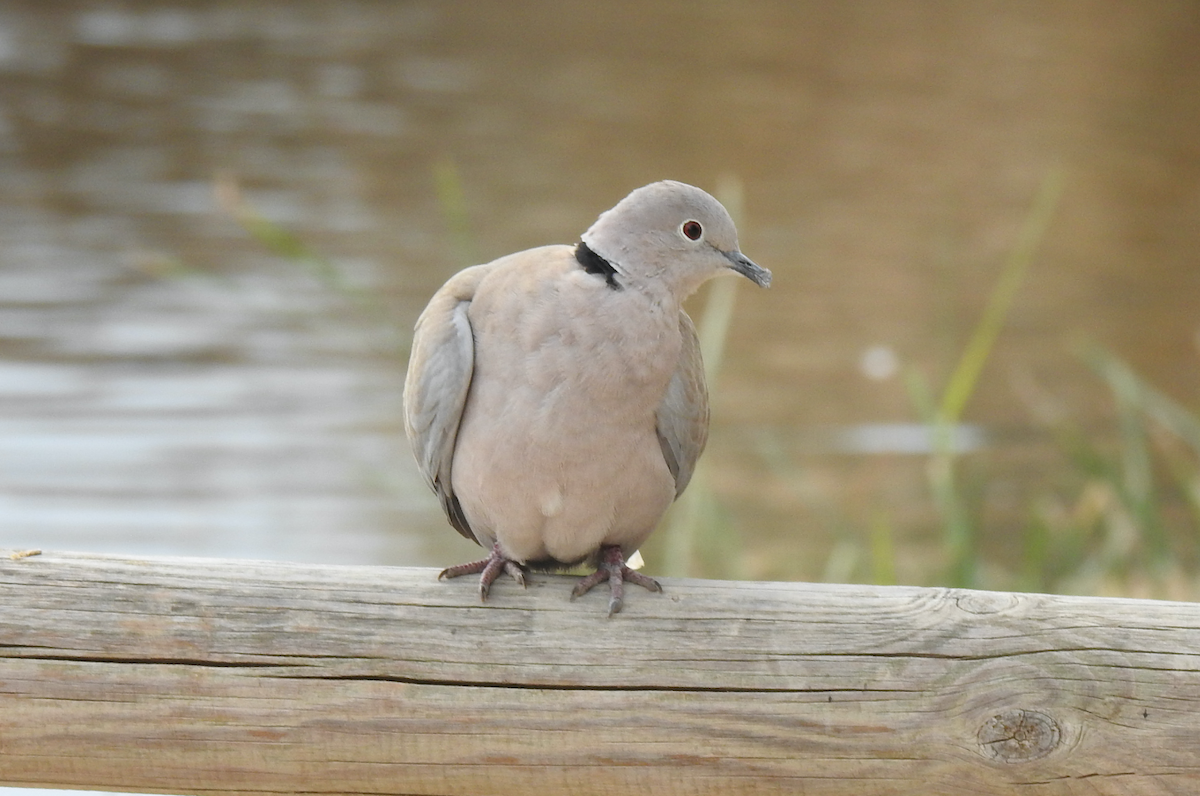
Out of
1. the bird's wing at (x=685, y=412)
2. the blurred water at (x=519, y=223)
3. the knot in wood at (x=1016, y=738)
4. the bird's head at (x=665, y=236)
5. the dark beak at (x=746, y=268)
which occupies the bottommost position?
the blurred water at (x=519, y=223)

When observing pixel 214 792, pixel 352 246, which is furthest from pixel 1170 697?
pixel 352 246

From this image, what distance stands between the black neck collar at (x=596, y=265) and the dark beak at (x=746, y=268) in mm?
177

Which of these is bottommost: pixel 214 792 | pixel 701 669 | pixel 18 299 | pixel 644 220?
pixel 18 299

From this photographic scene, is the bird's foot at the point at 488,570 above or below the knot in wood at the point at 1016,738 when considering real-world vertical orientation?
above

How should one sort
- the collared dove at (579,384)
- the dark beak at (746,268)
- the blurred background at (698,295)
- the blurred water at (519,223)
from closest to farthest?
1. the collared dove at (579,384)
2. the dark beak at (746,268)
3. the blurred background at (698,295)
4. the blurred water at (519,223)

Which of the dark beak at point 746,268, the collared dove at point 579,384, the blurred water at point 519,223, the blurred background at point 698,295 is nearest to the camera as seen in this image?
the collared dove at point 579,384

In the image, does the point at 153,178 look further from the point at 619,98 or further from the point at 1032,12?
the point at 1032,12

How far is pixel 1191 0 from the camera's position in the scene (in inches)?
564

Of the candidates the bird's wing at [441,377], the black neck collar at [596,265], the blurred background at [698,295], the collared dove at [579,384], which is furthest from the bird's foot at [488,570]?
the blurred background at [698,295]

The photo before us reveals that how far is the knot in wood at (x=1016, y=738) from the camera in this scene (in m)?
1.46

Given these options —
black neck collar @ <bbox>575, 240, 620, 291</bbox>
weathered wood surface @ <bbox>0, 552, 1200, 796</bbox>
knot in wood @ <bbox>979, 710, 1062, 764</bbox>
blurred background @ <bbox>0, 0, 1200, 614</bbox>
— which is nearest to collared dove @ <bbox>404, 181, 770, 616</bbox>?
black neck collar @ <bbox>575, 240, 620, 291</bbox>

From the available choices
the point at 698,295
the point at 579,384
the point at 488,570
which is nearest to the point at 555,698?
the point at 488,570

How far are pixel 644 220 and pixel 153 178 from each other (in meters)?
7.59

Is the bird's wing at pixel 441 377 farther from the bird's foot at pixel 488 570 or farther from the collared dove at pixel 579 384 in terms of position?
the bird's foot at pixel 488 570
